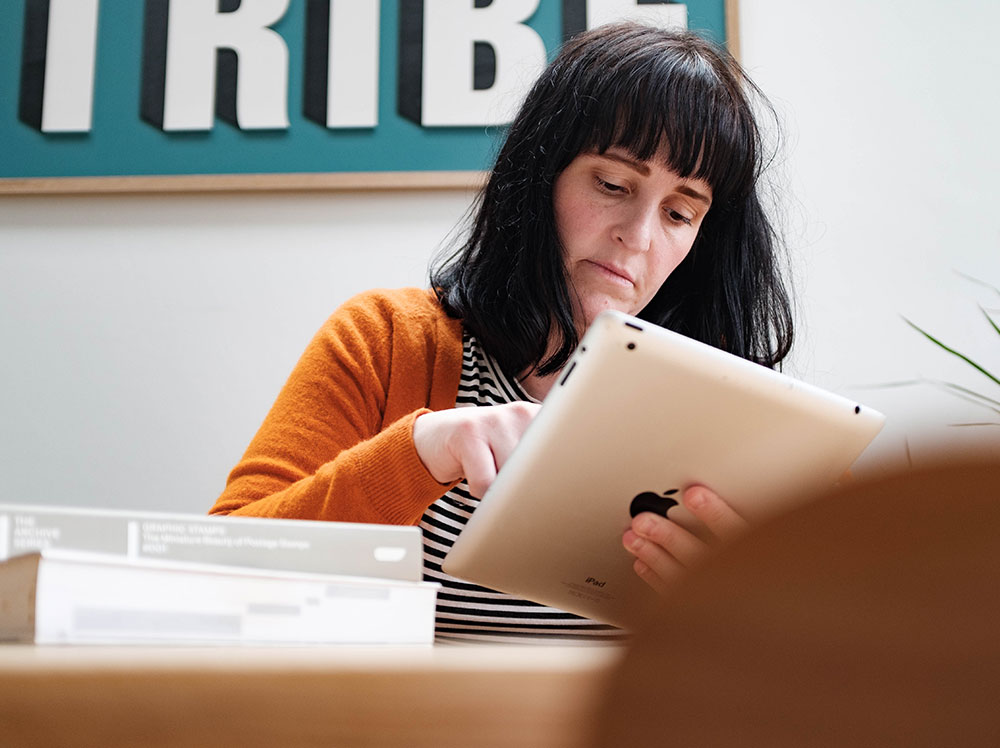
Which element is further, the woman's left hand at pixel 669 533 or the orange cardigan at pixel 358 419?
the orange cardigan at pixel 358 419

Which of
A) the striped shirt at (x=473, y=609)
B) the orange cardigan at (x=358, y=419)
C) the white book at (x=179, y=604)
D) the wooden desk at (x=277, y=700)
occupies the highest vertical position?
the wooden desk at (x=277, y=700)

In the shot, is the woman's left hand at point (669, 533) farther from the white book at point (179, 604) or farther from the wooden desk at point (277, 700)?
the wooden desk at point (277, 700)

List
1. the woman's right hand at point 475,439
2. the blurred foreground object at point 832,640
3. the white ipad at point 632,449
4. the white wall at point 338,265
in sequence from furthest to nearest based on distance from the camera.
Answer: the white wall at point 338,265
the woman's right hand at point 475,439
the white ipad at point 632,449
the blurred foreground object at point 832,640

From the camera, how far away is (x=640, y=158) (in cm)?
100

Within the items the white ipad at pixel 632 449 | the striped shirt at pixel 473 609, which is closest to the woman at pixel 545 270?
the striped shirt at pixel 473 609

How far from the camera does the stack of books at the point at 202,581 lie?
324 mm

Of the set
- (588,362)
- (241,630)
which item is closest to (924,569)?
(241,630)

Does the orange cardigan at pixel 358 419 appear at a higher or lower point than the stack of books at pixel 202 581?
lower

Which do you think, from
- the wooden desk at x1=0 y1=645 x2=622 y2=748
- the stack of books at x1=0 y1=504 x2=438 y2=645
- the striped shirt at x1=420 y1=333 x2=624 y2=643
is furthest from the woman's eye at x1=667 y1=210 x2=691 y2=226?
the wooden desk at x1=0 y1=645 x2=622 y2=748

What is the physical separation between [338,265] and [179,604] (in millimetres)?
1237

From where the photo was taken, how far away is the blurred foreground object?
0.11 m

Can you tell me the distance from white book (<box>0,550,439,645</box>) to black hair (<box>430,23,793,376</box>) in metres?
0.72

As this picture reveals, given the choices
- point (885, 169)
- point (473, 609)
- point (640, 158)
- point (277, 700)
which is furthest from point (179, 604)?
point (885, 169)

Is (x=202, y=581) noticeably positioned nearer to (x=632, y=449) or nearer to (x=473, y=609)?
(x=632, y=449)
